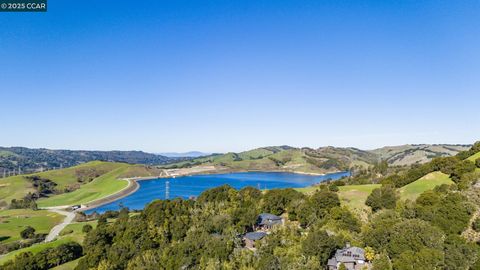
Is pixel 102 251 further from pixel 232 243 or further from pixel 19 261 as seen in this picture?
pixel 232 243

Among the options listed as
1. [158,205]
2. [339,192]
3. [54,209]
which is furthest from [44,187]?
[339,192]

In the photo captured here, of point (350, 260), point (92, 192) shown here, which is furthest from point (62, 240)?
point (92, 192)

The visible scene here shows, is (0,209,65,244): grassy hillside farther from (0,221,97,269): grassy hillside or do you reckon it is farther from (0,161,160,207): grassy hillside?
(0,161,160,207): grassy hillside

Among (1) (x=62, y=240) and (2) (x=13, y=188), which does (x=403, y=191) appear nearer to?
(1) (x=62, y=240)

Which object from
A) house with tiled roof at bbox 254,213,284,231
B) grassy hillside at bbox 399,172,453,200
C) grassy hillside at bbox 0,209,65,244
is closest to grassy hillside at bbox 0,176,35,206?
grassy hillside at bbox 0,209,65,244

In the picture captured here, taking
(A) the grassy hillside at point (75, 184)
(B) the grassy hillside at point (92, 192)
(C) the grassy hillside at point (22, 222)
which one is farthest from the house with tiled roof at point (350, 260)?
(A) the grassy hillside at point (75, 184)

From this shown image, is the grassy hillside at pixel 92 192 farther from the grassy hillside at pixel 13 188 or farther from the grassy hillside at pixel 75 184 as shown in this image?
the grassy hillside at pixel 13 188
